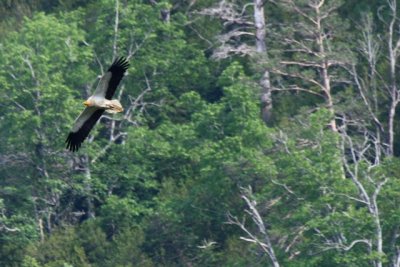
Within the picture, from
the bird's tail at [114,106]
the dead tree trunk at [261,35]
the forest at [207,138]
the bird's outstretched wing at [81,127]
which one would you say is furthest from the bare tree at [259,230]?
A: the bird's tail at [114,106]

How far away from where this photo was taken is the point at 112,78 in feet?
95.9

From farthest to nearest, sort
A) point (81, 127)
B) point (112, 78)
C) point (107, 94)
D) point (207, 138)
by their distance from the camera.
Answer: point (207, 138)
point (81, 127)
point (107, 94)
point (112, 78)

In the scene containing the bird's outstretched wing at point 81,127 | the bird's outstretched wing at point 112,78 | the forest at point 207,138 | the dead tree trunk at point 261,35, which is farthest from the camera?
the dead tree trunk at point 261,35

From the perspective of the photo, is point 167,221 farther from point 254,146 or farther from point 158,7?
point 158,7

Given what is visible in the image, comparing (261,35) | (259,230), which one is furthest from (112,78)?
(261,35)

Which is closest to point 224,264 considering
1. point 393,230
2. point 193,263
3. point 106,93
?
point 193,263

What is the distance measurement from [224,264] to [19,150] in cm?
731

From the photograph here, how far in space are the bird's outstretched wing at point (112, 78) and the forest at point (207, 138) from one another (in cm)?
764

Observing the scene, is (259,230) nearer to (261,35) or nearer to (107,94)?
(261,35)

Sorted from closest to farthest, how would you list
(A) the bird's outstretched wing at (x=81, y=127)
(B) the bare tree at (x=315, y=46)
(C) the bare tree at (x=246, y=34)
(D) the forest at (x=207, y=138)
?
(A) the bird's outstretched wing at (x=81, y=127) → (D) the forest at (x=207, y=138) → (B) the bare tree at (x=315, y=46) → (C) the bare tree at (x=246, y=34)

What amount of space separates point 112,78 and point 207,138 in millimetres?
13486

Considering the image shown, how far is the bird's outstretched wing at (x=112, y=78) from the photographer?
29.1 m

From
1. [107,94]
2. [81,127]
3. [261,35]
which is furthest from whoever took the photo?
[261,35]

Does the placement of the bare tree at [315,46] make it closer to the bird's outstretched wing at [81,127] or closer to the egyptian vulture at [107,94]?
the bird's outstretched wing at [81,127]
